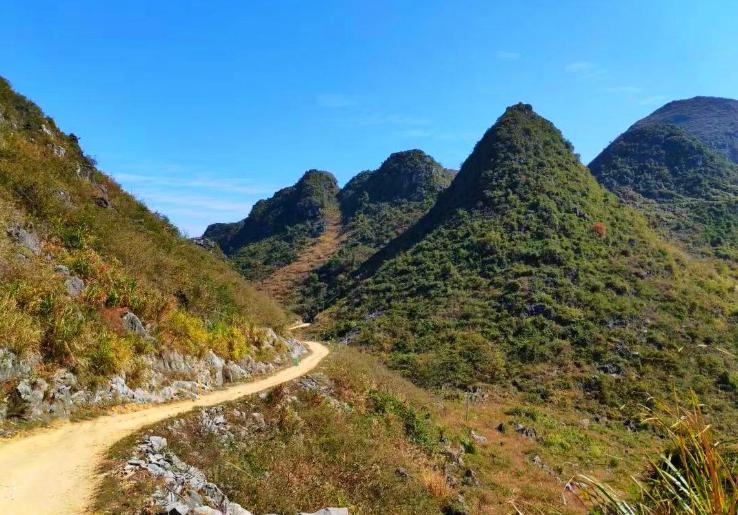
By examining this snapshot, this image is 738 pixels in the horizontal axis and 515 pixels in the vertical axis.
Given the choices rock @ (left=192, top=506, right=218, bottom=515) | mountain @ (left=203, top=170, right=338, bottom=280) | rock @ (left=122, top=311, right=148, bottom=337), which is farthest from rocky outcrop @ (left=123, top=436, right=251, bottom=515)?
mountain @ (left=203, top=170, right=338, bottom=280)

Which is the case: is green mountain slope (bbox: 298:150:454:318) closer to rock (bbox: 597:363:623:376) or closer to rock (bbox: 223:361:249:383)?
rock (bbox: 597:363:623:376)

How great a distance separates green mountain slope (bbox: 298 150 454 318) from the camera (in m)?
75.3

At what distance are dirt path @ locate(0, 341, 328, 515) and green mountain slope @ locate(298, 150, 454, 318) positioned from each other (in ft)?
181

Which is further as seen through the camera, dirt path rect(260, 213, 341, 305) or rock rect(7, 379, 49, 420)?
dirt path rect(260, 213, 341, 305)

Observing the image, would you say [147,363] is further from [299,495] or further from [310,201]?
[310,201]

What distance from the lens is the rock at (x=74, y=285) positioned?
40.1ft

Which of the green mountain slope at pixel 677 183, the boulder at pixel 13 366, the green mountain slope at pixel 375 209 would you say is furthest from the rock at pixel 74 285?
the green mountain slope at pixel 677 183

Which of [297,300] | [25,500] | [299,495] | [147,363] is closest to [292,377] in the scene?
[147,363]

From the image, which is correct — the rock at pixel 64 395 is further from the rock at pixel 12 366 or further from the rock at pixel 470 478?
the rock at pixel 470 478

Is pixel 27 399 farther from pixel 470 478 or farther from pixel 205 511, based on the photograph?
pixel 470 478

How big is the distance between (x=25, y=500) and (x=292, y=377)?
10.8 meters

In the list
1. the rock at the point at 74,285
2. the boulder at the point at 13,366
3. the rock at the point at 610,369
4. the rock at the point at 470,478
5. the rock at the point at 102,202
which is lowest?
the rock at the point at 610,369

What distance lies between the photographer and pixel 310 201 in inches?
4747

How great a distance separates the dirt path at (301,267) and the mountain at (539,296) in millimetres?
17166
